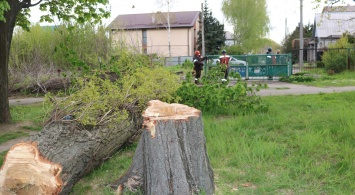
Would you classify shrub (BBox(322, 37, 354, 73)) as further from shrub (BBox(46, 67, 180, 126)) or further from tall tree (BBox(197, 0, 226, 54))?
tall tree (BBox(197, 0, 226, 54))

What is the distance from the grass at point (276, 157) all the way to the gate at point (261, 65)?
12841mm

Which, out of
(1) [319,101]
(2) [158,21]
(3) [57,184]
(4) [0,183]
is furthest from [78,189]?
(2) [158,21]

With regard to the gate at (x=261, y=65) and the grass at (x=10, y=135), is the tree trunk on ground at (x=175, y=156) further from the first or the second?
the gate at (x=261, y=65)

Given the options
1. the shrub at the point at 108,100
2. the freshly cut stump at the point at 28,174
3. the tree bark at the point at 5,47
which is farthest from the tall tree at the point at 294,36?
the freshly cut stump at the point at 28,174

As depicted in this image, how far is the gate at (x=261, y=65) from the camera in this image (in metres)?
20.1

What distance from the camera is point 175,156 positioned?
3.92 m

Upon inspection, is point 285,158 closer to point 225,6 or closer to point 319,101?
point 319,101

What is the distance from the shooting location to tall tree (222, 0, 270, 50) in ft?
169

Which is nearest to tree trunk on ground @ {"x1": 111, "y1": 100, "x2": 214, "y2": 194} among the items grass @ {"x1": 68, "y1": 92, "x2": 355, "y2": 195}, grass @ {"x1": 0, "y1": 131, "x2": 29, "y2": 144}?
grass @ {"x1": 68, "y1": 92, "x2": 355, "y2": 195}

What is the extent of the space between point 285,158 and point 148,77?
9.81ft

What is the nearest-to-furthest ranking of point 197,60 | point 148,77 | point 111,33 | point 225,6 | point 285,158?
point 285,158
point 148,77
point 197,60
point 111,33
point 225,6

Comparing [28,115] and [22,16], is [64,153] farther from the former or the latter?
[22,16]

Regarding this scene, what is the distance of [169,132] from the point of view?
156 inches

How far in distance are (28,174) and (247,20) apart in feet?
166
